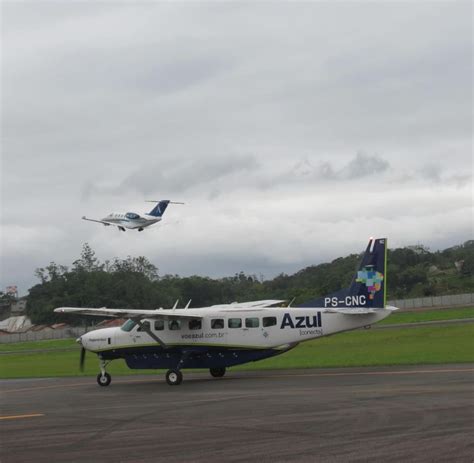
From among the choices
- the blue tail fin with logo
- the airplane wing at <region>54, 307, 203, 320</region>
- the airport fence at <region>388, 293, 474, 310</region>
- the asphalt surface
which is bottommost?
the asphalt surface

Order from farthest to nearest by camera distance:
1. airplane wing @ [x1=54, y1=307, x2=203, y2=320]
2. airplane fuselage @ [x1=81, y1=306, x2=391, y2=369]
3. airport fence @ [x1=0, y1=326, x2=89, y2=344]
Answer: airport fence @ [x1=0, y1=326, x2=89, y2=344] → airplane fuselage @ [x1=81, y1=306, x2=391, y2=369] → airplane wing @ [x1=54, y1=307, x2=203, y2=320]

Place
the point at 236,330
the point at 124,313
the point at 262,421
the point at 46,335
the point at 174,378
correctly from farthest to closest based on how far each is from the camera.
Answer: the point at 46,335 → the point at 236,330 → the point at 124,313 → the point at 174,378 → the point at 262,421

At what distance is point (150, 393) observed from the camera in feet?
85.0

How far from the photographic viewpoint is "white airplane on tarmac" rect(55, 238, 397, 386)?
29.1 metres

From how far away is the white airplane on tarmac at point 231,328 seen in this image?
95.5 ft

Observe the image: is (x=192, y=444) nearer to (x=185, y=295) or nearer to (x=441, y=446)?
(x=441, y=446)

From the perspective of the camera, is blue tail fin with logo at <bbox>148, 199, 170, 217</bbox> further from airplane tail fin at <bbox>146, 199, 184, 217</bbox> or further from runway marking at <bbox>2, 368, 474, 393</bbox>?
runway marking at <bbox>2, 368, 474, 393</bbox>

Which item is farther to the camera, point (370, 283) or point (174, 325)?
point (174, 325)

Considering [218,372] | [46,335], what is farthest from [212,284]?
[218,372]

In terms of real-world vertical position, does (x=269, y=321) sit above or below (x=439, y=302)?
above

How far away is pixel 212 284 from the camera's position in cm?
9775

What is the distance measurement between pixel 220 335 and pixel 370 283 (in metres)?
6.11

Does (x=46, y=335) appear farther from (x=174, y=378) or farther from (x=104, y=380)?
(x=174, y=378)

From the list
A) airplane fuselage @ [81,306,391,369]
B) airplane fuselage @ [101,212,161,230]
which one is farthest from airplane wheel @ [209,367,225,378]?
airplane fuselage @ [101,212,161,230]
